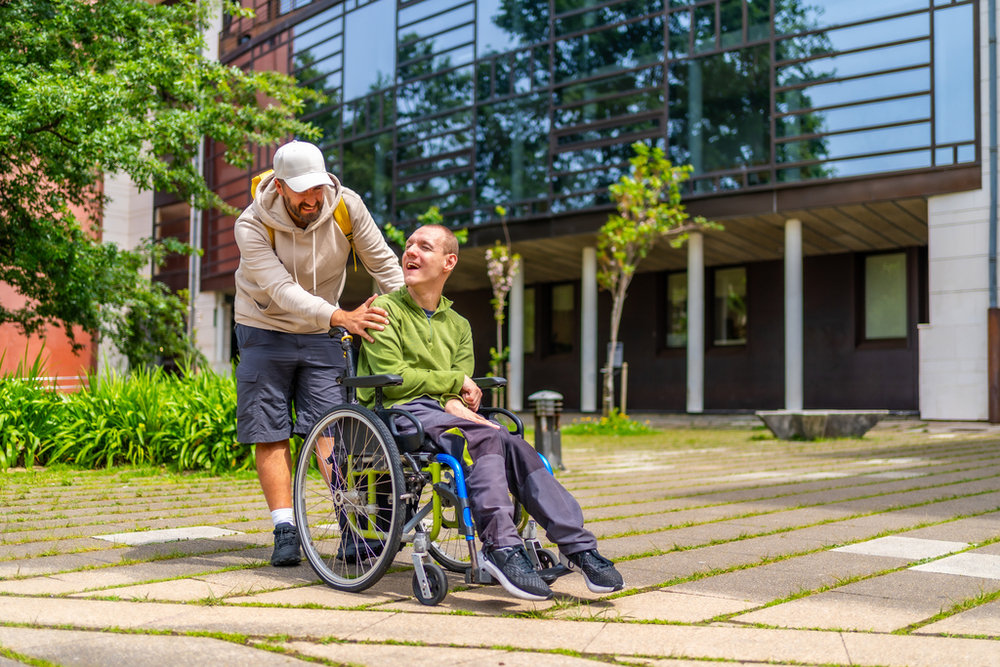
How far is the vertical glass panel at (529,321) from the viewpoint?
86.0 ft

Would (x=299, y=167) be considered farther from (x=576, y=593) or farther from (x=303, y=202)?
(x=576, y=593)

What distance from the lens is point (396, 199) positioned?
2361cm

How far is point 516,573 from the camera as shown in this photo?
9.56 feet

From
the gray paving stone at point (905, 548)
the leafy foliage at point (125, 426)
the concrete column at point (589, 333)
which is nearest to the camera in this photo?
the gray paving stone at point (905, 548)

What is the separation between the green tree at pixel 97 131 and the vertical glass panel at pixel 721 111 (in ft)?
27.6

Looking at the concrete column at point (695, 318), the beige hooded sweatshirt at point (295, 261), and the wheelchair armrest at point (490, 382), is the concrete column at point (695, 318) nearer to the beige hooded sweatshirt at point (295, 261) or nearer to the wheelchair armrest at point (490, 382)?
the beige hooded sweatshirt at point (295, 261)

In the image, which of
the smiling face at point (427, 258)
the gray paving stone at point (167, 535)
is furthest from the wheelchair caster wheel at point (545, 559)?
the gray paving stone at point (167, 535)

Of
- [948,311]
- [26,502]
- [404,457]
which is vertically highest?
[948,311]

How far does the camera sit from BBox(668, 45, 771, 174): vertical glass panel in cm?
1812

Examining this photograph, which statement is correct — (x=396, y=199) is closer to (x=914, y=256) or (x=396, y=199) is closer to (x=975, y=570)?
(x=914, y=256)

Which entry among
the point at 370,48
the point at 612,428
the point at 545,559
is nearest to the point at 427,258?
the point at 545,559

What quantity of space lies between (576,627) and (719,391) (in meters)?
20.2

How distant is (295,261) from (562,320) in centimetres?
2201

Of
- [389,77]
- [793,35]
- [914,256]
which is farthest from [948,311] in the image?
[389,77]
